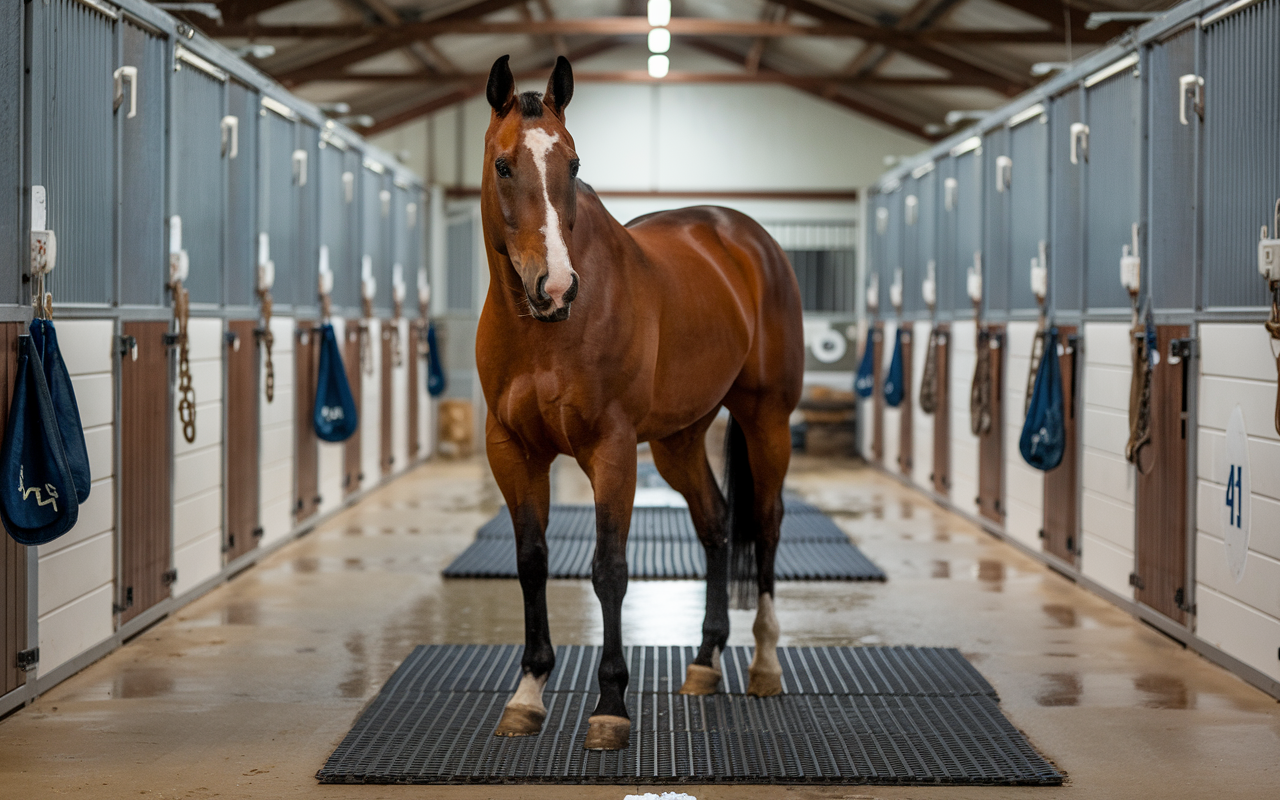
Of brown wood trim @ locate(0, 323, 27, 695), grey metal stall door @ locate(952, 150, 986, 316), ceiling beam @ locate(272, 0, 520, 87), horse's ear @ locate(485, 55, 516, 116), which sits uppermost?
ceiling beam @ locate(272, 0, 520, 87)

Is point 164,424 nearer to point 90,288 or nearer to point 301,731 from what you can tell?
point 90,288

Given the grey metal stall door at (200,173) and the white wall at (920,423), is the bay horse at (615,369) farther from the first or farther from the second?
the white wall at (920,423)

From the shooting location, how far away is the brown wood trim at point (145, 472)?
408cm

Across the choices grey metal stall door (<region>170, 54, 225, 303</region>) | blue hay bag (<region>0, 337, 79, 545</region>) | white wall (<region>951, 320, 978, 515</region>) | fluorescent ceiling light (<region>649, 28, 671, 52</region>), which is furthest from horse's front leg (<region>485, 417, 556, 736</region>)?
fluorescent ceiling light (<region>649, 28, 671, 52</region>)

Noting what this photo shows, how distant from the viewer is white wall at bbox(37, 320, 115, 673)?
3.49m

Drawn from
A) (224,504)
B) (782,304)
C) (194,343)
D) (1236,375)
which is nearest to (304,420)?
(224,504)

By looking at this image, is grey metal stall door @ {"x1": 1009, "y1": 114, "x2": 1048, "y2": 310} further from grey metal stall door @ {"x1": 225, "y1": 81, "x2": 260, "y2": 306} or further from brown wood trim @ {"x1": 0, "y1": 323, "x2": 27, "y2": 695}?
brown wood trim @ {"x1": 0, "y1": 323, "x2": 27, "y2": 695}

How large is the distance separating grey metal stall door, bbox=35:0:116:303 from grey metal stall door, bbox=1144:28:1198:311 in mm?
3479

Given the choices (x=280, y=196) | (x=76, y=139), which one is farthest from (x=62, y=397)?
(x=280, y=196)

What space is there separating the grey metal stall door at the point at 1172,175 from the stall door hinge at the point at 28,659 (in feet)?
11.9

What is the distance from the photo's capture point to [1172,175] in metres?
4.25

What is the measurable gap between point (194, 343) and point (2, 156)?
1700mm

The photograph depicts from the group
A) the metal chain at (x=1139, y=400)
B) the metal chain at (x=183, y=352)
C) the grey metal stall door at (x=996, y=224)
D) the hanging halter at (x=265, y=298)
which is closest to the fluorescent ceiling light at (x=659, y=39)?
the grey metal stall door at (x=996, y=224)

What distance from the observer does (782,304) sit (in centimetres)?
372
